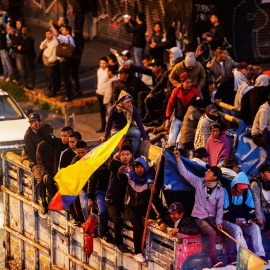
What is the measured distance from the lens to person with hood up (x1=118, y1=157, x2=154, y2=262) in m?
11.1

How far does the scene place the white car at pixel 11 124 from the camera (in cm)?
1781

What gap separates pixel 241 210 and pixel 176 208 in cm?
96

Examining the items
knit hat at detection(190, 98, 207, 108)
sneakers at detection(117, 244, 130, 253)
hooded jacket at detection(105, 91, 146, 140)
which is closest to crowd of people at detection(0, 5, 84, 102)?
hooded jacket at detection(105, 91, 146, 140)

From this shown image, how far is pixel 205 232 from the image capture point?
34.4 ft

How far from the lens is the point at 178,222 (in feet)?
35.0

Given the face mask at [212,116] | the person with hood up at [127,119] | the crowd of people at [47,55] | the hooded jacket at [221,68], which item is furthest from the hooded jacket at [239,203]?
the crowd of people at [47,55]

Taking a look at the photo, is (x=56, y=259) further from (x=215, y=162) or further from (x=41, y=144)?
(x=215, y=162)

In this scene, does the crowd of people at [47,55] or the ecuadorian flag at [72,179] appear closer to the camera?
the ecuadorian flag at [72,179]

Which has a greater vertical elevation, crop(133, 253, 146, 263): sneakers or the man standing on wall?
crop(133, 253, 146, 263): sneakers

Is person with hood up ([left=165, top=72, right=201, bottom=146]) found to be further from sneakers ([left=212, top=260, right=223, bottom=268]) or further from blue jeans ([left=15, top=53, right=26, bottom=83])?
blue jeans ([left=15, top=53, right=26, bottom=83])

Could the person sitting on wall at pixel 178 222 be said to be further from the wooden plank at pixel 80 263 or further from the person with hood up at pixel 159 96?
the person with hood up at pixel 159 96

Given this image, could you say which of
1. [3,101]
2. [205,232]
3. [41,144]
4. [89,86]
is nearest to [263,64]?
[89,86]

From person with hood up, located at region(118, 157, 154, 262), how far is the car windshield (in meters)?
7.94

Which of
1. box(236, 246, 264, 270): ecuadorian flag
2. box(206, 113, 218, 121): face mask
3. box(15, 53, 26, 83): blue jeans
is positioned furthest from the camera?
box(15, 53, 26, 83): blue jeans
